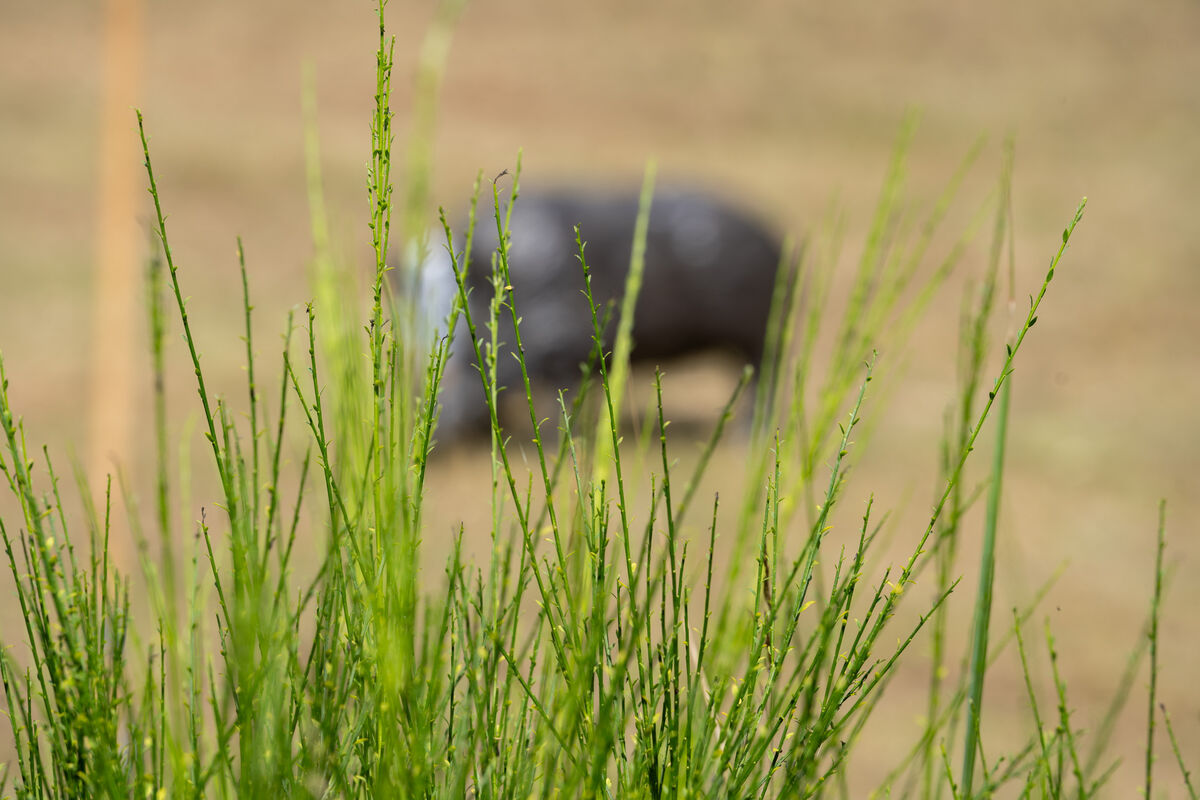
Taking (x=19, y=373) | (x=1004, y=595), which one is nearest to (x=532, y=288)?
(x=1004, y=595)

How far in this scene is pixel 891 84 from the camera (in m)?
11.2

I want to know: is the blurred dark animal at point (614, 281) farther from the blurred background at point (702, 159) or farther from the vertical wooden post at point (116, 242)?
the vertical wooden post at point (116, 242)

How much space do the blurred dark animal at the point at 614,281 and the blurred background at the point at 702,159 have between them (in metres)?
0.58

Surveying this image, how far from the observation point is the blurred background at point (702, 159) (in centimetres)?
666

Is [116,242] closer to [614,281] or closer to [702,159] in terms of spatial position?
[614,281]

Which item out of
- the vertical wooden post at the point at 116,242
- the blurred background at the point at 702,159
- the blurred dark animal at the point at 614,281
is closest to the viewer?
the blurred dark animal at the point at 614,281

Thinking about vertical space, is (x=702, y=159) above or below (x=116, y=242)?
above

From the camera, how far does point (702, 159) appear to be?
10.2m

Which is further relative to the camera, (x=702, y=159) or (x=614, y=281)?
(x=702, y=159)

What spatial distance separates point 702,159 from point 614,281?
17.7ft

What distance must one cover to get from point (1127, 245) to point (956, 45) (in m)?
3.15

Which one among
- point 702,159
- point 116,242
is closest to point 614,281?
point 116,242

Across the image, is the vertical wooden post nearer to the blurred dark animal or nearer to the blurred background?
the blurred background

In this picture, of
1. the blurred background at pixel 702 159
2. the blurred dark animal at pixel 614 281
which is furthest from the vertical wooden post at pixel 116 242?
the blurred dark animal at pixel 614 281
